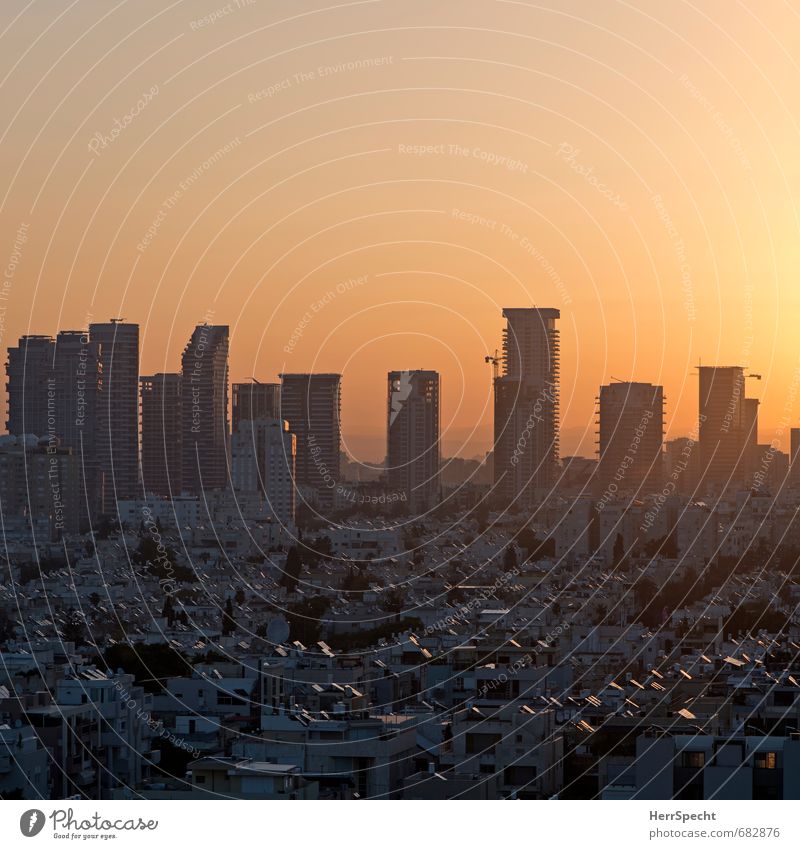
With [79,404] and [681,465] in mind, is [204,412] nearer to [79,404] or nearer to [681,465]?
[79,404]

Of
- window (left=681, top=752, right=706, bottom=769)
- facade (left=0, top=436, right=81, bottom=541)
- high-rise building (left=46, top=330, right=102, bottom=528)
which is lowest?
window (left=681, top=752, right=706, bottom=769)

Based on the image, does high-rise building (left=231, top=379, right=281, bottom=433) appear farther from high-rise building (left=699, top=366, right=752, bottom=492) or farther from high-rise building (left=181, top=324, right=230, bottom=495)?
high-rise building (left=699, top=366, right=752, bottom=492)

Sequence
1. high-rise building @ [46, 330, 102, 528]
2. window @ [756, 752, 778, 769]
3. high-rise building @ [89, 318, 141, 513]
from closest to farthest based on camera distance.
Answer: window @ [756, 752, 778, 769], high-rise building @ [46, 330, 102, 528], high-rise building @ [89, 318, 141, 513]

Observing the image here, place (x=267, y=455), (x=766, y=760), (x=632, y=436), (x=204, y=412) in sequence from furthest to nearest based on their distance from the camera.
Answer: (x=267, y=455)
(x=632, y=436)
(x=204, y=412)
(x=766, y=760)

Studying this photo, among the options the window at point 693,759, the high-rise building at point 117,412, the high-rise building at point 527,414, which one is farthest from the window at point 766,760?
the high-rise building at point 527,414

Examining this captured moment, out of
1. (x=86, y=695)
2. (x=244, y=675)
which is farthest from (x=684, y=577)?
(x=86, y=695)

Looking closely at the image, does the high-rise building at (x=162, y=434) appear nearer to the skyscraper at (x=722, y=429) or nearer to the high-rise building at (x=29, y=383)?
the high-rise building at (x=29, y=383)

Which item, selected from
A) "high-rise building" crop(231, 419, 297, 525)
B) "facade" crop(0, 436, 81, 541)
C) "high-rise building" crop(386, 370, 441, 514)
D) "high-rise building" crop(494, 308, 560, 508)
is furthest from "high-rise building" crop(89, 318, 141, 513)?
"high-rise building" crop(494, 308, 560, 508)

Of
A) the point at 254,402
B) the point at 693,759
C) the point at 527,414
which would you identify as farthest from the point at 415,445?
the point at 693,759
